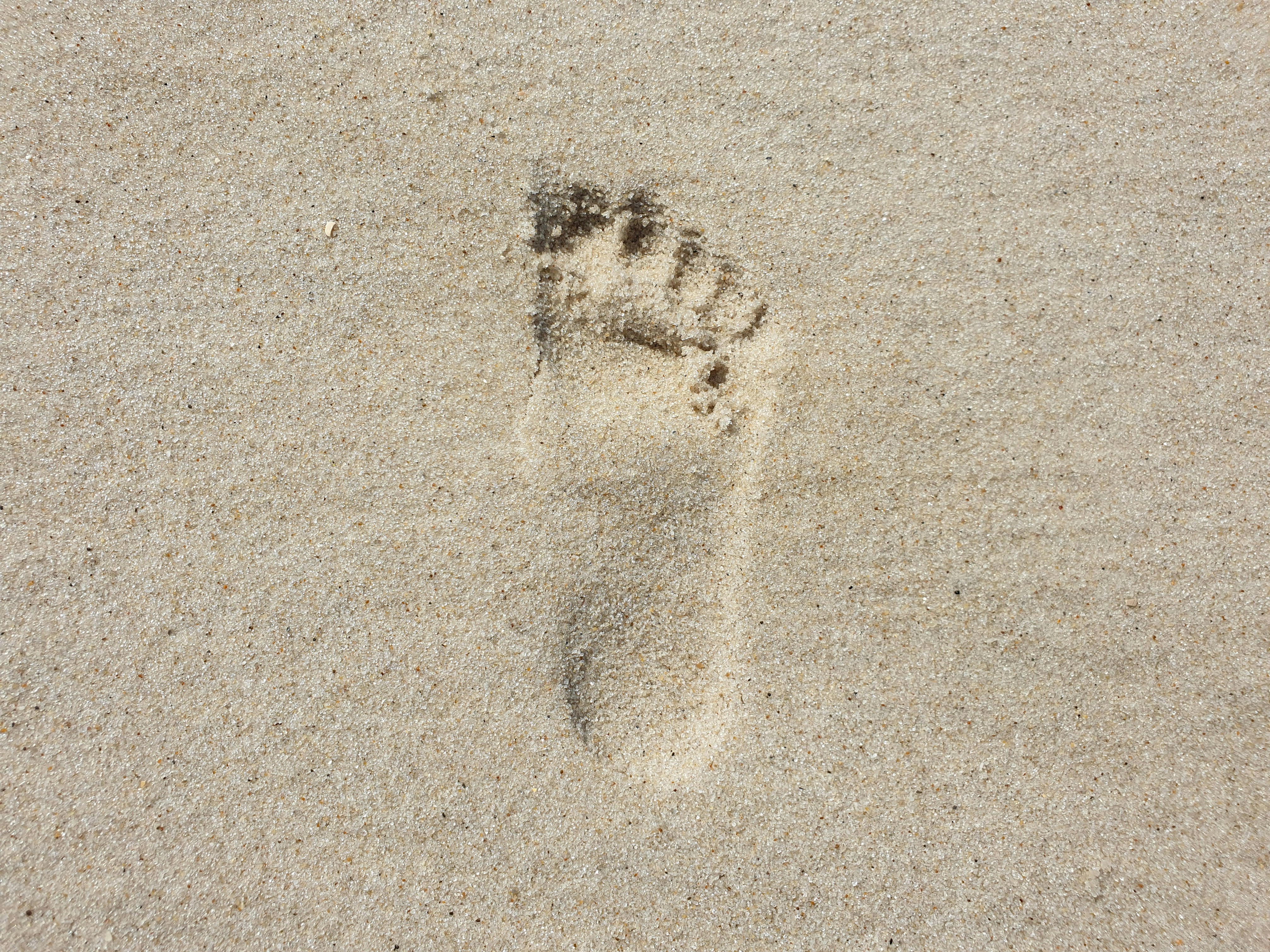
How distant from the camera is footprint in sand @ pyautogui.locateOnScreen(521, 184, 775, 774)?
6.03 feet

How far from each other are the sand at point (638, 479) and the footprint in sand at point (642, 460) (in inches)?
0.4

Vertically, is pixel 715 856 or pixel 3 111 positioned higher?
pixel 3 111

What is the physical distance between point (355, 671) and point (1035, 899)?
5.70 feet

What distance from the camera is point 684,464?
1.85 metres

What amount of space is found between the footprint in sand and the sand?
0.01m

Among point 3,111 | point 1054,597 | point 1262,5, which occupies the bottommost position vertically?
point 1054,597

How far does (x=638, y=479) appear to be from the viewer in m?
1.84

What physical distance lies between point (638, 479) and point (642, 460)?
46mm

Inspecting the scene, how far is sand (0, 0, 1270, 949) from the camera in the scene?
183 centimetres

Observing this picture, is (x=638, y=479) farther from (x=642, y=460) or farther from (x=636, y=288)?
(x=636, y=288)

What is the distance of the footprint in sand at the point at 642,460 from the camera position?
1.84 metres

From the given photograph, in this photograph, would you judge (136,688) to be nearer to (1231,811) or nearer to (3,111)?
(3,111)

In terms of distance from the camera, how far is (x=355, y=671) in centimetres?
186

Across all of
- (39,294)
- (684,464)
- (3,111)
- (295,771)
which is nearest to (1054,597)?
Answer: (684,464)
